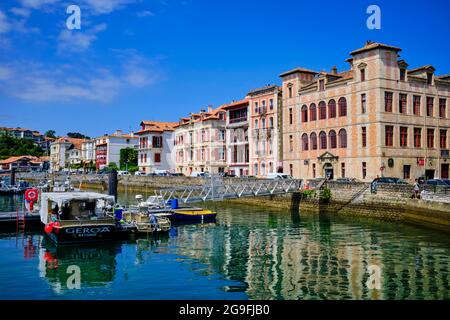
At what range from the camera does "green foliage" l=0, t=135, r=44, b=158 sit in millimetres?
176625

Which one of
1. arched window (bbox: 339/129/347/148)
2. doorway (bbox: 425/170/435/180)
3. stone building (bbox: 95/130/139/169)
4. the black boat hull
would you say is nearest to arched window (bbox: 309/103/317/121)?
arched window (bbox: 339/129/347/148)

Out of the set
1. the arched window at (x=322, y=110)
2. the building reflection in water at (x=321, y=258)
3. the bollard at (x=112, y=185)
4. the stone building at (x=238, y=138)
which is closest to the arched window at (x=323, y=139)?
the arched window at (x=322, y=110)

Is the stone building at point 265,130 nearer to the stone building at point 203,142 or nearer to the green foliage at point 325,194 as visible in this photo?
the stone building at point 203,142

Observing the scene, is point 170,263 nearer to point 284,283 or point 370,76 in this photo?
point 284,283

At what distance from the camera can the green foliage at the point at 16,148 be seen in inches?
6954

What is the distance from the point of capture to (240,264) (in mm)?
21391

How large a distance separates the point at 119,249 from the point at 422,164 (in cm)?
3847

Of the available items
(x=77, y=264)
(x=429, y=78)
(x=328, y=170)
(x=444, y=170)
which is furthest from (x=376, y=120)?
(x=77, y=264)

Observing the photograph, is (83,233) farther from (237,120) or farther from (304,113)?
(237,120)

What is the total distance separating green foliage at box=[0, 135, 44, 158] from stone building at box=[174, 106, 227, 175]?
115026 millimetres

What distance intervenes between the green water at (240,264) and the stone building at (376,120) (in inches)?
679

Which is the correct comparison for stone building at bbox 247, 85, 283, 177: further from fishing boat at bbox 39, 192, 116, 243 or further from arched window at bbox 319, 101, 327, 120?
fishing boat at bbox 39, 192, 116, 243

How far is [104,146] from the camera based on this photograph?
123188 mm
